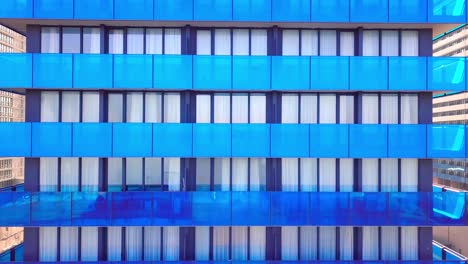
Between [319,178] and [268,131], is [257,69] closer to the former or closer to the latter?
[268,131]

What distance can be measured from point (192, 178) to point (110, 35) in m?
6.57

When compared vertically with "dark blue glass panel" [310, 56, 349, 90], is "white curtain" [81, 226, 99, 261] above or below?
below

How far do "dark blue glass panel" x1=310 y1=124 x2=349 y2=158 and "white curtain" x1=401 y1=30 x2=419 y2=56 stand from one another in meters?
4.46

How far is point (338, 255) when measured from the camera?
13.9 metres

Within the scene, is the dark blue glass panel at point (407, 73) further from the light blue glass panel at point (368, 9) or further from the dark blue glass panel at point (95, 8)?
the dark blue glass panel at point (95, 8)

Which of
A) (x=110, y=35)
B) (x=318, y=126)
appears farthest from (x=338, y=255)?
(x=110, y=35)

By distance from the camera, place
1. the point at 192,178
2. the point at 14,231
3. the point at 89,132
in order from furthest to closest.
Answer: the point at 14,231 → the point at 192,178 → the point at 89,132

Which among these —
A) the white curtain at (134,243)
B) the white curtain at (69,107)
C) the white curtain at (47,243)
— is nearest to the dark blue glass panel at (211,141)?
the white curtain at (134,243)

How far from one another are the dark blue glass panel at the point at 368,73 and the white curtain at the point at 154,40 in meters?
7.51

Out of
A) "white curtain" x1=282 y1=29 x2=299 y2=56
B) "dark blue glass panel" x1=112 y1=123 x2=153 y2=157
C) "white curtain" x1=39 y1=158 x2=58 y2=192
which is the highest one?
"white curtain" x1=282 y1=29 x2=299 y2=56

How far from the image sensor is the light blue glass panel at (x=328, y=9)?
13.0 meters

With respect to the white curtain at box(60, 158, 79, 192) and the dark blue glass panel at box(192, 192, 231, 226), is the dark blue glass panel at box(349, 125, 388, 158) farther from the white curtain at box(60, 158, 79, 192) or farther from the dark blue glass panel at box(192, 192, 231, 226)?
the white curtain at box(60, 158, 79, 192)

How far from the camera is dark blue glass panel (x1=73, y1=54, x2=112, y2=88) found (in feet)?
41.8

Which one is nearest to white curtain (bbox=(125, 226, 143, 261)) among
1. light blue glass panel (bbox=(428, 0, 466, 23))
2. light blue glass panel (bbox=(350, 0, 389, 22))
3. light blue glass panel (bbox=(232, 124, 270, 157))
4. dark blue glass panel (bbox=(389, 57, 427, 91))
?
light blue glass panel (bbox=(232, 124, 270, 157))
